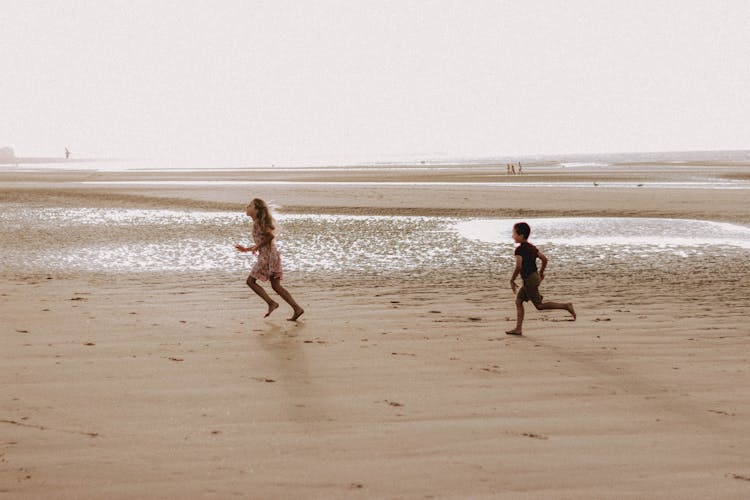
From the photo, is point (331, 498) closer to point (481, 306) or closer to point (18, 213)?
point (481, 306)

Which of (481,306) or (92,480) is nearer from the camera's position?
(92,480)

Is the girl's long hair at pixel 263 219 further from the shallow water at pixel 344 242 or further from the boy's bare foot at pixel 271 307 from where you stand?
the shallow water at pixel 344 242

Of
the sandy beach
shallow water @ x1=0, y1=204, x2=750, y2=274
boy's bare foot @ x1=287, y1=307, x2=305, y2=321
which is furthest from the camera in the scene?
shallow water @ x1=0, y1=204, x2=750, y2=274

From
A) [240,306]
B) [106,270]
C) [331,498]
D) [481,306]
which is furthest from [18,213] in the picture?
[331,498]

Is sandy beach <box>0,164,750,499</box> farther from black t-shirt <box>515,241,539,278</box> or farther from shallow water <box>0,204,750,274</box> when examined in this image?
shallow water <box>0,204,750,274</box>

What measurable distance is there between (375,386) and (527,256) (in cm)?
311

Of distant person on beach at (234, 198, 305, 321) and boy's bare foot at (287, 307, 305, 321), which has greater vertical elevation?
distant person on beach at (234, 198, 305, 321)

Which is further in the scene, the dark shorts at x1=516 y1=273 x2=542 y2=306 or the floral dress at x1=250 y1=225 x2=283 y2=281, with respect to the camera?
the floral dress at x1=250 y1=225 x2=283 y2=281

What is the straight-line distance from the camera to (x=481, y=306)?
1047 cm

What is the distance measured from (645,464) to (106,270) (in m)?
11.3

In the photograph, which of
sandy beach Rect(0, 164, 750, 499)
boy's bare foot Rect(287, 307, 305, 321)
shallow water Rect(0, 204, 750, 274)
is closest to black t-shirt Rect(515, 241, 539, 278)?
sandy beach Rect(0, 164, 750, 499)

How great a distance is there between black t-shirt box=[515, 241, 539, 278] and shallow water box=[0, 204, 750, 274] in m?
4.82

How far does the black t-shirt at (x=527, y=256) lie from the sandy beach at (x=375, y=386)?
68 cm

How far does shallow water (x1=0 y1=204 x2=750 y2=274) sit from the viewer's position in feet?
48.6
